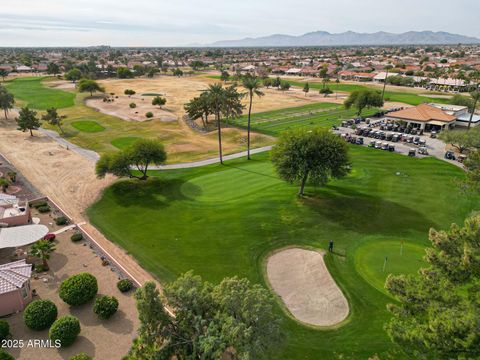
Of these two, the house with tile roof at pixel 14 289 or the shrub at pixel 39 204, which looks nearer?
the house with tile roof at pixel 14 289

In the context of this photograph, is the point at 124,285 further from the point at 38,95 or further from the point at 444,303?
the point at 38,95

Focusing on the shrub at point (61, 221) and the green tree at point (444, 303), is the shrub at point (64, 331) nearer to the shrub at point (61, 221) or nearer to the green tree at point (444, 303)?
the shrub at point (61, 221)

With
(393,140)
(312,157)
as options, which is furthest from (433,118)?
(312,157)

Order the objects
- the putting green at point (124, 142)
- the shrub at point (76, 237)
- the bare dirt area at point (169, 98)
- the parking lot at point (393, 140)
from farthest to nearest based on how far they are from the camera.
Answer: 1. the bare dirt area at point (169, 98)
2. the putting green at point (124, 142)
3. the parking lot at point (393, 140)
4. the shrub at point (76, 237)

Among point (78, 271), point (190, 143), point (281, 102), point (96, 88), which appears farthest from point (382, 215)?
point (96, 88)

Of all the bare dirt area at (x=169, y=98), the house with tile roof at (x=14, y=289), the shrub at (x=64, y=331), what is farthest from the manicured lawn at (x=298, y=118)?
the shrub at (x=64, y=331)

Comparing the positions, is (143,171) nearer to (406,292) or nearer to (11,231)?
(11,231)
